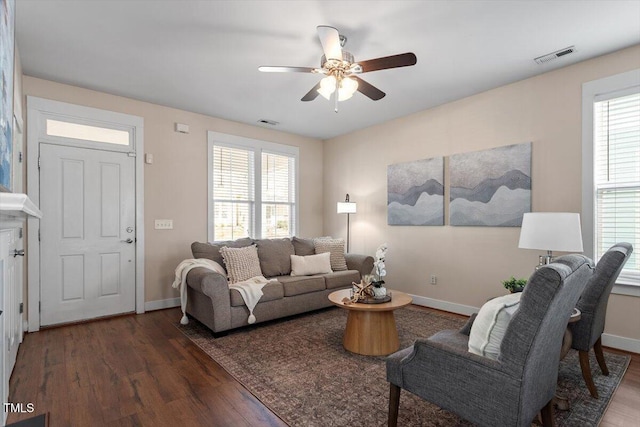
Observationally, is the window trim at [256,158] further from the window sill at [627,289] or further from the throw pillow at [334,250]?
the window sill at [627,289]

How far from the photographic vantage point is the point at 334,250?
470 centimetres

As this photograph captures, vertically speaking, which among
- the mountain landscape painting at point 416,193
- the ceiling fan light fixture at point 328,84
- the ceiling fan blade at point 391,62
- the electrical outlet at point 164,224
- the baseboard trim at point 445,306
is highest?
the ceiling fan blade at point 391,62

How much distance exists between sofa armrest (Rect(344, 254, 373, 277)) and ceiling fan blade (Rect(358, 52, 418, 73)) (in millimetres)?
2815

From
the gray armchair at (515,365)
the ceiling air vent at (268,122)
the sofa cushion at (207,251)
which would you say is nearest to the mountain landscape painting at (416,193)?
the ceiling air vent at (268,122)

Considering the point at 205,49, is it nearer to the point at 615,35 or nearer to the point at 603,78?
the point at 615,35

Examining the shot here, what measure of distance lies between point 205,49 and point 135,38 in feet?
1.83

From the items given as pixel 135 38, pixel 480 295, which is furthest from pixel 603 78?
pixel 135 38

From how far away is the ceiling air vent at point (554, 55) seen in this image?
9.45 ft

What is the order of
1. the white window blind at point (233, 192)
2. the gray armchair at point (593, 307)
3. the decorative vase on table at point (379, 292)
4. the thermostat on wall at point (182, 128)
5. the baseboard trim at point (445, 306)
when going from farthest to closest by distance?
the white window blind at point (233, 192) → the thermostat on wall at point (182, 128) → the baseboard trim at point (445, 306) → the decorative vase on table at point (379, 292) → the gray armchair at point (593, 307)

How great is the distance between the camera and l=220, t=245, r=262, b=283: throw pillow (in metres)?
3.82

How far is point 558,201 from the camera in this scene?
3262mm

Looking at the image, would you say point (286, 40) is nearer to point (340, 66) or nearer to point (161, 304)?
point (340, 66)

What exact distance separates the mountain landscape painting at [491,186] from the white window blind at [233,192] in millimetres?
3023

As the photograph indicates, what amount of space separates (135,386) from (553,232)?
3301 millimetres
